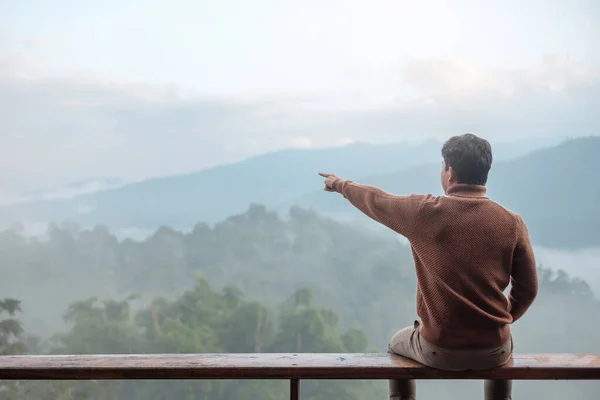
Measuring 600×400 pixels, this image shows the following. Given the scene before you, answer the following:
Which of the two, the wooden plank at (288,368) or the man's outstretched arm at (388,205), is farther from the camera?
the wooden plank at (288,368)

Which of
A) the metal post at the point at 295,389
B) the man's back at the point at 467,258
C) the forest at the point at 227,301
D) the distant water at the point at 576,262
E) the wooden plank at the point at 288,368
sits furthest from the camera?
the forest at the point at 227,301

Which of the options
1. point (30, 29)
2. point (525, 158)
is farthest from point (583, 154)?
point (30, 29)

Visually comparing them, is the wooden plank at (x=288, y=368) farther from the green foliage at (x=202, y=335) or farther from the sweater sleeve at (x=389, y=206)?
the green foliage at (x=202, y=335)

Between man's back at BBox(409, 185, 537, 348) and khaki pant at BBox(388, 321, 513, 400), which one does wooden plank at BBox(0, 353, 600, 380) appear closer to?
khaki pant at BBox(388, 321, 513, 400)

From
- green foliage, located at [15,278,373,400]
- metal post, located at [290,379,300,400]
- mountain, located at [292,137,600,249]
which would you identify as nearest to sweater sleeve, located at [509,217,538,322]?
metal post, located at [290,379,300,400]

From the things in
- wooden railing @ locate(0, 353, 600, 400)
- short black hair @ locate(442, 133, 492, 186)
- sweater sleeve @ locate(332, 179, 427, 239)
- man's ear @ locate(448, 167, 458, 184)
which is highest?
short black hair @ locate(442, 133, 492, 186)

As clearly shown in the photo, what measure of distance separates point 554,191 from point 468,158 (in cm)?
196

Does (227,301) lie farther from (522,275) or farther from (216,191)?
(522,275)

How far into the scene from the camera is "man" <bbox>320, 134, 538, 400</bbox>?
1.64 m

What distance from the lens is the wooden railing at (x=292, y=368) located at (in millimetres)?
1774

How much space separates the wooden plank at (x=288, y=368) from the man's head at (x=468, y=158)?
0.55 meters

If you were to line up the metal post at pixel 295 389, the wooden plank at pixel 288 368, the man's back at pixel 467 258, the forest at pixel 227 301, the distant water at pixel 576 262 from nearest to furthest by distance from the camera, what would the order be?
the man's back at pixel 467 258 → the wooden plank at pixel 288 368 → the metal post at pixel 295 389 → the distant water at pixel 576 262 → the forest at pixel 227 301

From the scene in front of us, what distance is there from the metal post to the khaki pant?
0.94 feet

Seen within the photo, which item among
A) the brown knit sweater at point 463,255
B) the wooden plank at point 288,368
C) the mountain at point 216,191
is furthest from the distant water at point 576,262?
the brown knit sweater at point 463,255
